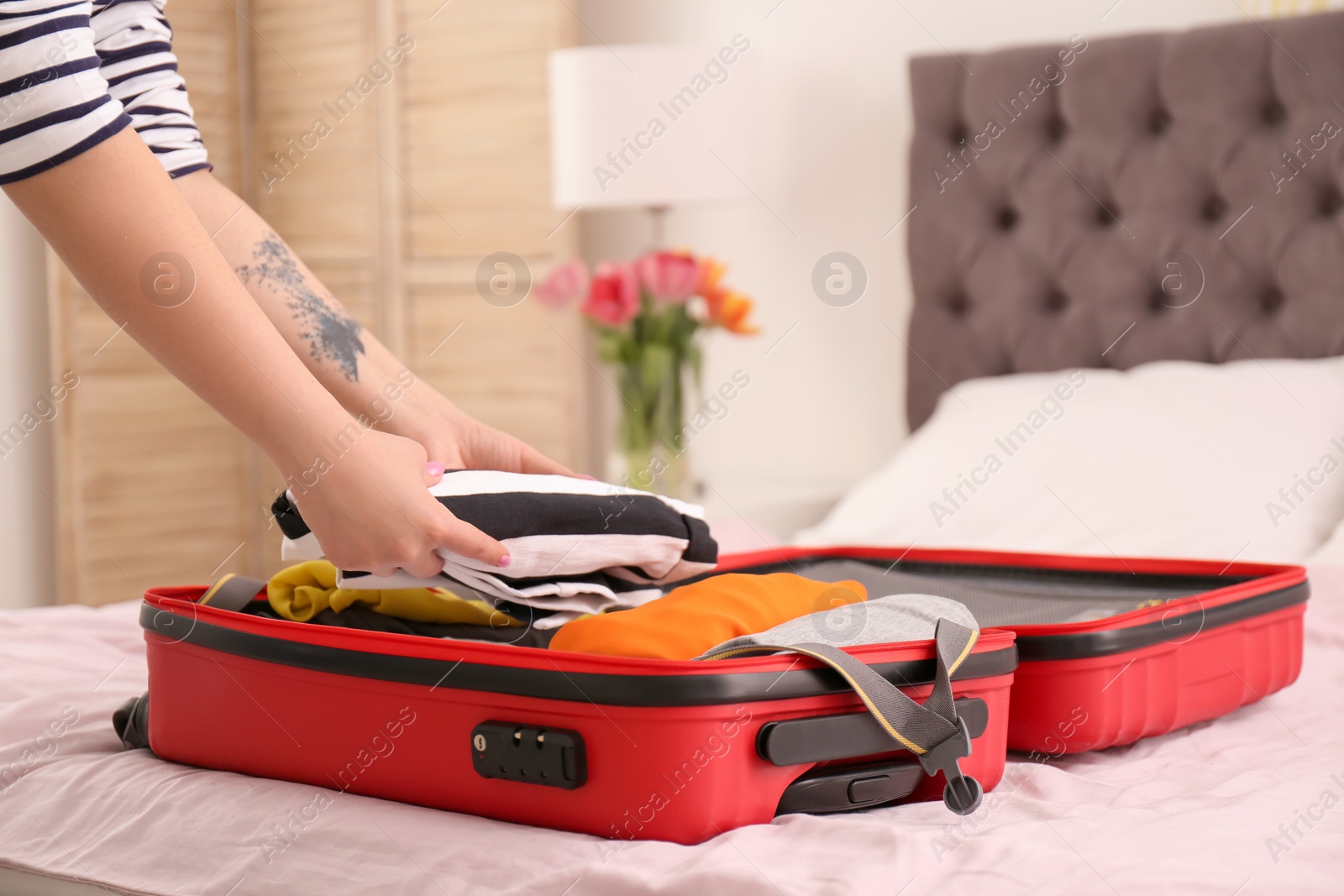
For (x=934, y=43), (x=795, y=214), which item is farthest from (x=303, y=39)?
(x=934, y=43)

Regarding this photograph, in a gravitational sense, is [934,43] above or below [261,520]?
above

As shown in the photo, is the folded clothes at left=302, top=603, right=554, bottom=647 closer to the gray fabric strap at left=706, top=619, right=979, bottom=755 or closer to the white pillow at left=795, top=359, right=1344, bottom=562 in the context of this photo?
the gray fabric strap at left=706, top=619, right=979, bottom=755

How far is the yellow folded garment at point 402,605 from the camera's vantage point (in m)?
0.87

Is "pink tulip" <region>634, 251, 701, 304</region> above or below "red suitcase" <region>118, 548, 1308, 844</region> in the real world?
above

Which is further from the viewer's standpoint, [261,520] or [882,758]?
[261,520]

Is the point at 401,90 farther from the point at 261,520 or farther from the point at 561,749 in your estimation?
the point at 561,749

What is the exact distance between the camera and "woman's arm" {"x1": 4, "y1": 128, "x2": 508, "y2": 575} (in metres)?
0.70

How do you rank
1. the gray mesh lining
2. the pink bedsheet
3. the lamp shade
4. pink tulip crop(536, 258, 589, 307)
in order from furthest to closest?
1. pink tulip crop(536, 258, 589, 307)
2. the lamp shade
3. the gray mesh lining
4. the pink bedsheet

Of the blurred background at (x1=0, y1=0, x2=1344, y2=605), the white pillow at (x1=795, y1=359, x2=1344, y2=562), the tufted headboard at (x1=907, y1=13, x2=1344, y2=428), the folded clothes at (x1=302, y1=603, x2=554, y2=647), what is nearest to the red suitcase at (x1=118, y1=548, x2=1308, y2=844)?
the folded clothes at (x1=302, y1=603, x2=554, y2=647)

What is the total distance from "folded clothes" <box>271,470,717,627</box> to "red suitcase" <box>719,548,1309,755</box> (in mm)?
256

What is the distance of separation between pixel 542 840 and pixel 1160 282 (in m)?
1.76

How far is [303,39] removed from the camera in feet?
10.8

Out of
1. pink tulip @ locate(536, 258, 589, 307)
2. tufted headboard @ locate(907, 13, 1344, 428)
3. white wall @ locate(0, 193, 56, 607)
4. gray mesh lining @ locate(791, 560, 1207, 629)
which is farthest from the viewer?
white wall @ locate(0, 193, 56, 607)

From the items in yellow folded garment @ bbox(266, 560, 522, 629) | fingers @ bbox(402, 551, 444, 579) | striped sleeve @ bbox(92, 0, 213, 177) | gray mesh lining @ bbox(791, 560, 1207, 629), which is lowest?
gray mesh lining @ bbox(791, 560, 1207, 629)
